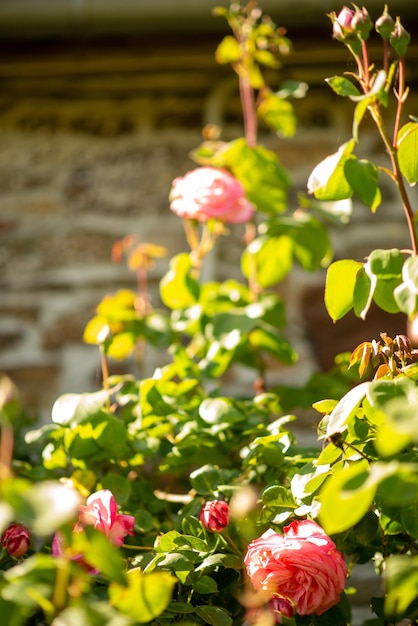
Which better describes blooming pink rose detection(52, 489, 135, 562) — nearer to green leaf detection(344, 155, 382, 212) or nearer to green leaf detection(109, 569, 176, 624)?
green leaf detection(109, 569, 176, 624)

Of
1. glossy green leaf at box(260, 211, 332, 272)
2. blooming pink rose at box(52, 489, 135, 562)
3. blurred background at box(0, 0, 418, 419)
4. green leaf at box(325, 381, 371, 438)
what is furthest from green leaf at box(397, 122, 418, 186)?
blurred background at box(0, 0, 418, 419)

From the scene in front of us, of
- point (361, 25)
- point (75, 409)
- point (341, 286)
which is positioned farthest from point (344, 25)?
point (75, 409)

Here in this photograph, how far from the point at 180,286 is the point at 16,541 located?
0.78 meters

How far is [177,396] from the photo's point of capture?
1.58 meters

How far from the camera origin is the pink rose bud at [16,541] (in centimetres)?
124

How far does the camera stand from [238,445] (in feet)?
4.88

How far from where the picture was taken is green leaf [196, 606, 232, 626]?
110 cm

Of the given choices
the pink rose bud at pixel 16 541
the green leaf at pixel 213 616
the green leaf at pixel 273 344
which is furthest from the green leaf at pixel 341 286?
the green leaf at pixel 273 344

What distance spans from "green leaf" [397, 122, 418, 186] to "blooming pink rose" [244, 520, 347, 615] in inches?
18.1

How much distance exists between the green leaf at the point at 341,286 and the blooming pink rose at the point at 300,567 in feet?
0.92

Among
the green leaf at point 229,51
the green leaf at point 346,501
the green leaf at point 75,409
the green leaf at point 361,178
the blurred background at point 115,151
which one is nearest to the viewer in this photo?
the green leaf at point 346,501

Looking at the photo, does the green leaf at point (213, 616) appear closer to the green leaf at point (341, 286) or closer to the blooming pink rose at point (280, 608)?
the blooming pink rose at point (280, 608)

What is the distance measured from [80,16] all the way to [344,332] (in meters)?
1.06

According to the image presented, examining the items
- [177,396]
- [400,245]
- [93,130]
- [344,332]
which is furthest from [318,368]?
[93,130]
